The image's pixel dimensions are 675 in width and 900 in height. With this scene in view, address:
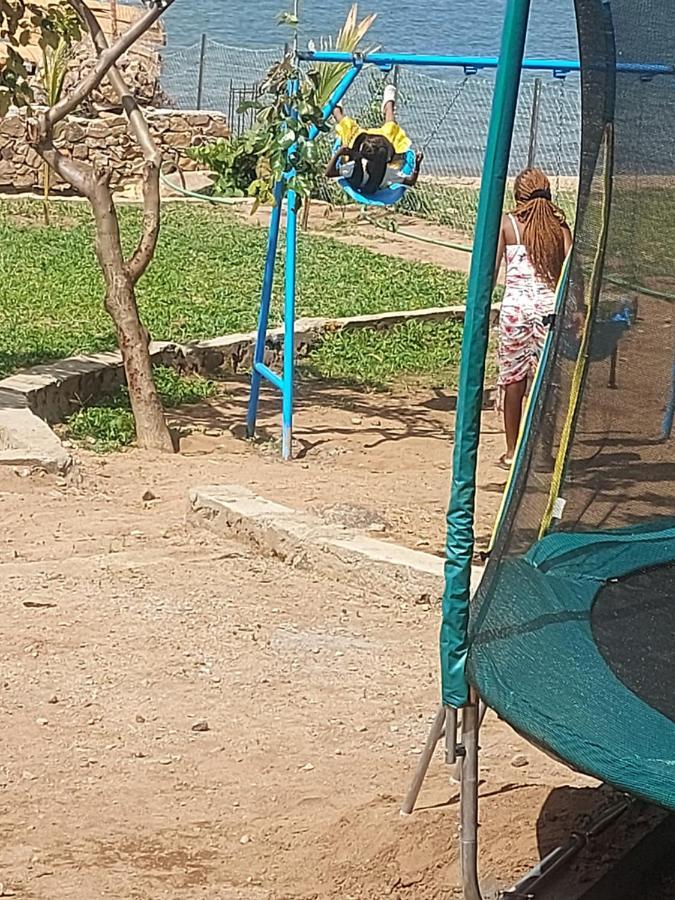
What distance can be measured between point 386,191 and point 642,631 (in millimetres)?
4605

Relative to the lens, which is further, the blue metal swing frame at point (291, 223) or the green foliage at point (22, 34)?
the green foliage at point (22, 34)

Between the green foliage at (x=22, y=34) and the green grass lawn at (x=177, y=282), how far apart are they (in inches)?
62.5

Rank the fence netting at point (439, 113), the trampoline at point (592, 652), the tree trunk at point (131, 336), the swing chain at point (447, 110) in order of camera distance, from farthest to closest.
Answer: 1. the fence netting at point (439, 113)
2. the swing chain at point (447, 110)
3. the tree trunk at point (131, 336)
4. the trampoline at point (592, 652)

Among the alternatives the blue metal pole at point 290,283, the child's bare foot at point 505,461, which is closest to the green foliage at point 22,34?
the blue metal pole at point 290,283

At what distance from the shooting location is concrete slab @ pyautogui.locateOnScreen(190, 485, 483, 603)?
4919 mm

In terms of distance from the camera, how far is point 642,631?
10.8 ft

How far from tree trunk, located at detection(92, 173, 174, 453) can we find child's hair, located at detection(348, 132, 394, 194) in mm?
1268

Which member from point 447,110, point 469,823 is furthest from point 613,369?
point 447,110

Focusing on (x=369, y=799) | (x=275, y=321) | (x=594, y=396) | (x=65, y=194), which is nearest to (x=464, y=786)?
(x=369, y=799)

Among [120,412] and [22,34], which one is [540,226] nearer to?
[120,412]

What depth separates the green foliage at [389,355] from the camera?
30.0 ft

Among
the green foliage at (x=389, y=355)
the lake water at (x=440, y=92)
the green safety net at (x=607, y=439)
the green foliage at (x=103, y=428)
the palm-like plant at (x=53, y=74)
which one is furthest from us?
the lake water at (x=440, y=92)

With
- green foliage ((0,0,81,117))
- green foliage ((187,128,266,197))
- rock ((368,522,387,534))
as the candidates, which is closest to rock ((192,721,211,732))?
rock ((368,522,387,534))

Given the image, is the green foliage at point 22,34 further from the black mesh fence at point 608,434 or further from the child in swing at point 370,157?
the black mesh fence at point 608,434
